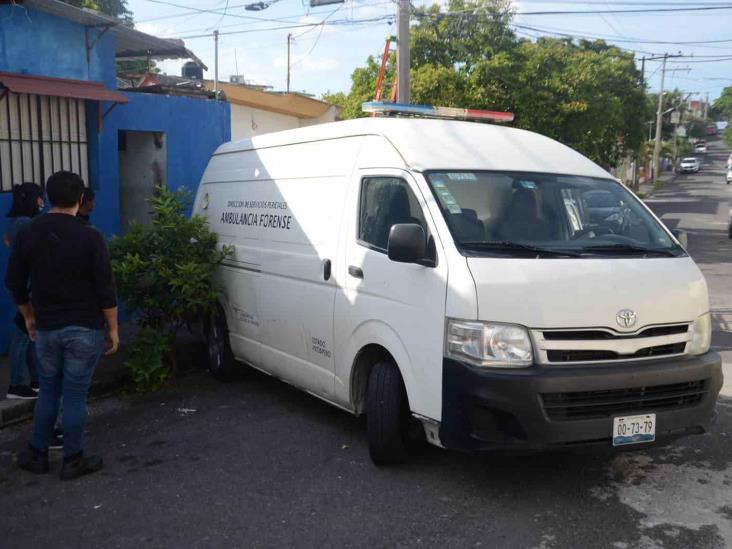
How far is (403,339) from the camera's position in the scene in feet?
15.4

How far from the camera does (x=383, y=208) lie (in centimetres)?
520

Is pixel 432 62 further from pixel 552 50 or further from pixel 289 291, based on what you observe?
pixel 289 291

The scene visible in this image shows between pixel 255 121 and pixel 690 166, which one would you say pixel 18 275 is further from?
pixel 690 166

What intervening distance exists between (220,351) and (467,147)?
10.7ft

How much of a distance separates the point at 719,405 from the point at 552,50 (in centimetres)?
1496

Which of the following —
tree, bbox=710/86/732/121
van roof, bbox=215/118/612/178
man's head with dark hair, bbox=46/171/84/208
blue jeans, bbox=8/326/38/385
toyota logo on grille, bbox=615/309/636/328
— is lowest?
blue jeans, bbox=8/326/38/385

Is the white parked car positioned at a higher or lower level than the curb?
higher

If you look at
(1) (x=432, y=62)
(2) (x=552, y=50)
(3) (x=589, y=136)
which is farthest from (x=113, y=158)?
(3) (x=589, y=136)

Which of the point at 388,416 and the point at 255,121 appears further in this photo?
the point at 255,121

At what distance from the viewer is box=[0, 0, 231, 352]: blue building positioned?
7.98m

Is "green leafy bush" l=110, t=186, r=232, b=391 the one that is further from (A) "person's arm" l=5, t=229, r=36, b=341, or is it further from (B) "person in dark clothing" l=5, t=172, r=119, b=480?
(B) "person in dark clothing" l=5, t=172, r=119, b=480

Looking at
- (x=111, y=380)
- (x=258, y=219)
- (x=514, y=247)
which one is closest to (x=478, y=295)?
(x=514, y=247)

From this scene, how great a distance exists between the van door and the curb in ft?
8.65

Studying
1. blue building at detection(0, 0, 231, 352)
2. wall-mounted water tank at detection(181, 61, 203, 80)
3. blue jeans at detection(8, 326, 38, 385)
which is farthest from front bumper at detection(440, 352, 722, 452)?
wall-mounted water tank at detection(181, 61, 203, 80)
